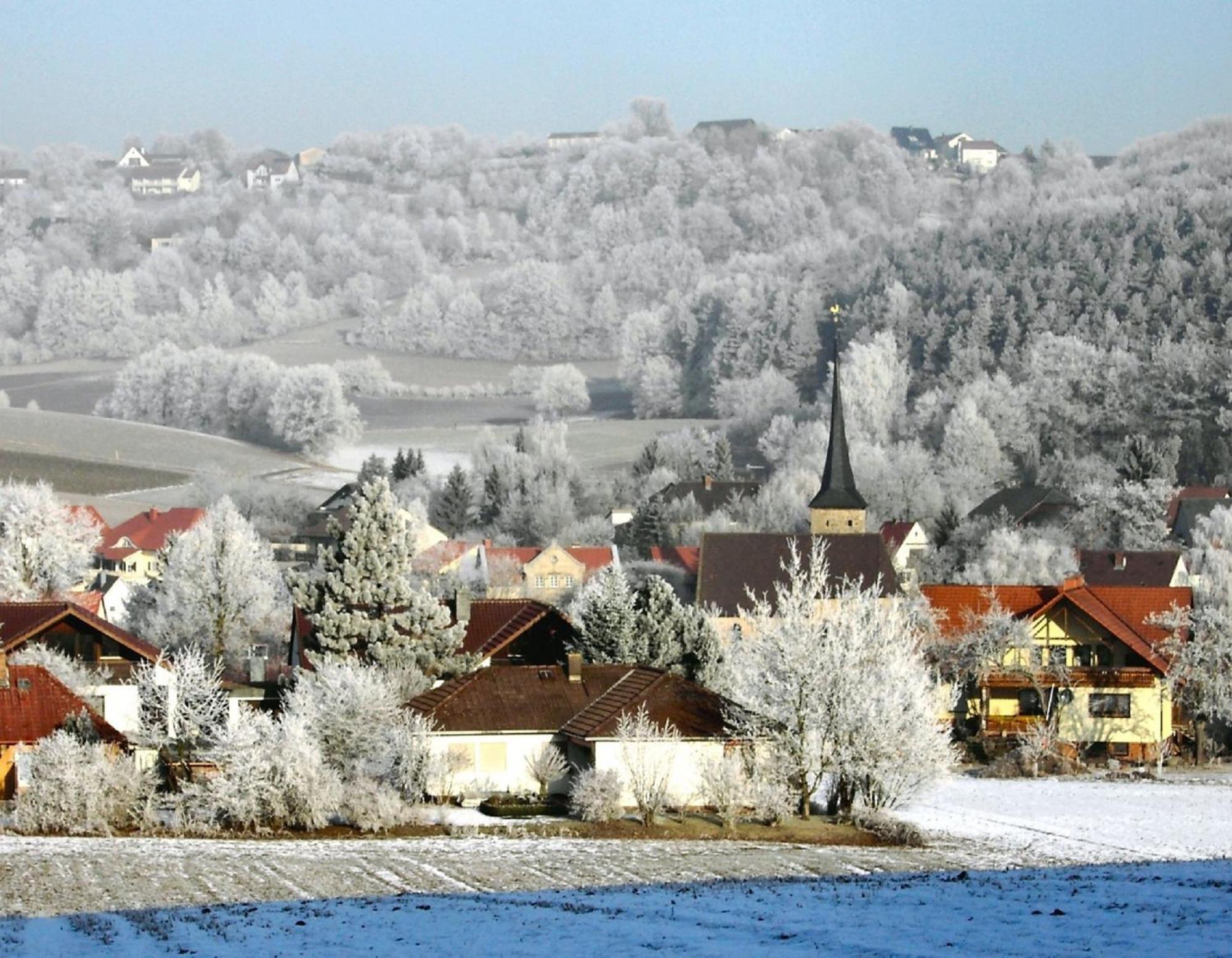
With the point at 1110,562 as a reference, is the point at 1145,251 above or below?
above

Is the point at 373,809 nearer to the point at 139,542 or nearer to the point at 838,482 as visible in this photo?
the point at 838,482

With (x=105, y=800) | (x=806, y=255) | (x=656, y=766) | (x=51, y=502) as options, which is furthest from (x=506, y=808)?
(x=806, y=255)

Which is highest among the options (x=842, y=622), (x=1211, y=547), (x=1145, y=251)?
(x=1145, y=251)

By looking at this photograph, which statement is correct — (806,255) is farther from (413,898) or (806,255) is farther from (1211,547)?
(413,898)

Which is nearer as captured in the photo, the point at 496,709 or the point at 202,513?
the point at 496,709

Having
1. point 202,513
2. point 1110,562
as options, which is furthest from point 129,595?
point 1110,562

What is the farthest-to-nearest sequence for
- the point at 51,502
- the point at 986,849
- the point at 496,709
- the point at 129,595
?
the point at 51,502
the point at 129,595
the point at 496,709
the point at 986,849

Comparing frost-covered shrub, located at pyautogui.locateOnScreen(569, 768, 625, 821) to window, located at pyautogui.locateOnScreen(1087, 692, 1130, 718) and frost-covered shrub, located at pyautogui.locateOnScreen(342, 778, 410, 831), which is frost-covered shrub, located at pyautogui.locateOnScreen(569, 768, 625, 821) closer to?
frost-covered shrub, located at pyautogui.locateOnScreen(342, 778, 410, 831)

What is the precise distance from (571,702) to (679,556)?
4027 centimetres

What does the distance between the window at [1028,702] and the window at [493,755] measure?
14.0m

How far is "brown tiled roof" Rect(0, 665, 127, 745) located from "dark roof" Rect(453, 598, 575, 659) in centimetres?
933

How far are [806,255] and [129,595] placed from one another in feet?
358

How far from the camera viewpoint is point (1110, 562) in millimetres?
69938

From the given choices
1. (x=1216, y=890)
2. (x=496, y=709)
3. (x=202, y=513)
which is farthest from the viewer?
(x=202, y=513)
